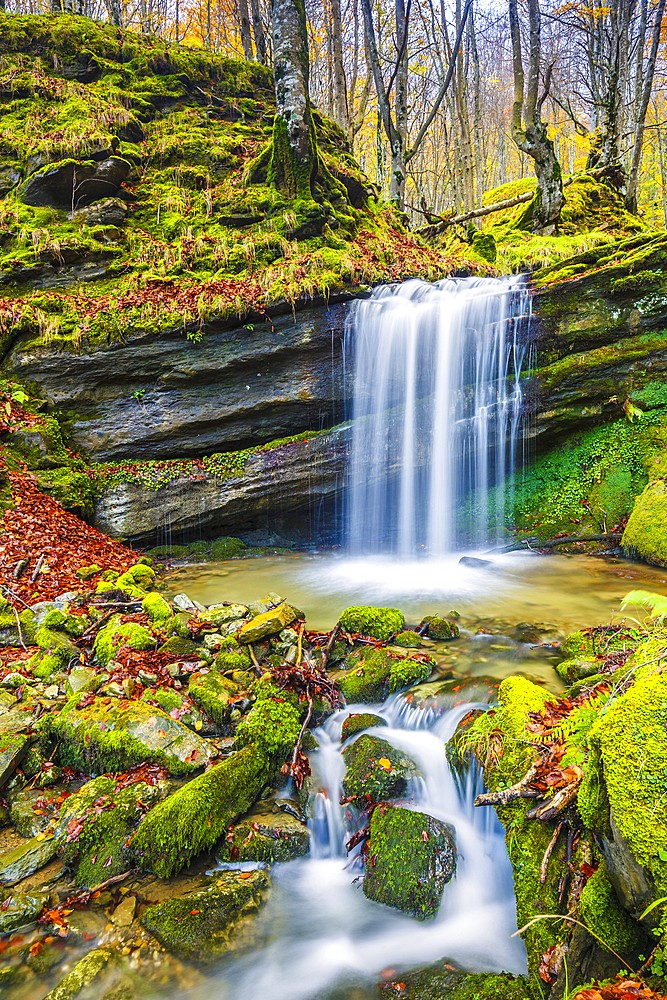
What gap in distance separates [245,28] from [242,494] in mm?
19910

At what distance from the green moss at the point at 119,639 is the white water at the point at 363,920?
2248 mm

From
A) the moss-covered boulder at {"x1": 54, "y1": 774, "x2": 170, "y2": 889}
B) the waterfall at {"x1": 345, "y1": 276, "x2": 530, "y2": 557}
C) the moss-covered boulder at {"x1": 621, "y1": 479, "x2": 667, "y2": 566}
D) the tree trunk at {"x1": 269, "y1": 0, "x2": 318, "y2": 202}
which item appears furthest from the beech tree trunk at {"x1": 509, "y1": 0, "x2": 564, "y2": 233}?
the moss-covered boulder at {"x1": 54, "y1": 774, "x2": 170, "y2": 889}

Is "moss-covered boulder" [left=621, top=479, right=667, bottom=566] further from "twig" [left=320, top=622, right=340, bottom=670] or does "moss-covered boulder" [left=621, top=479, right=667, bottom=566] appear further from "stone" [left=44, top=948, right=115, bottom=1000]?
"stone" [left=44, top=948, right=115, bottom=1000]

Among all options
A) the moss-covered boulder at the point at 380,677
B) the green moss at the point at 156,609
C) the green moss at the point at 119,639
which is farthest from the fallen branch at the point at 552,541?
the green moss at the point at 119,639

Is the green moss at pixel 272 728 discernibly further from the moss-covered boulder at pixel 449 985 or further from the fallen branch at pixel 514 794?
the fallen branch at pixel 514 794

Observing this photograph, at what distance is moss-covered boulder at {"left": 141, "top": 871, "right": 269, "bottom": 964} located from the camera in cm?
280

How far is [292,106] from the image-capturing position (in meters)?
10.8

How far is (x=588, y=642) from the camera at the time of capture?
464cm

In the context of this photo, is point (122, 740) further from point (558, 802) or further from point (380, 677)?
point (558, 802)

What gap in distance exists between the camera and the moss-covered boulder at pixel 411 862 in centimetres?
303

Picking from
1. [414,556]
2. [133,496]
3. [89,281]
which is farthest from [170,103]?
[414,556]

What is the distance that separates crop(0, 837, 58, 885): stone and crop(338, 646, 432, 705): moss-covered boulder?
7.83ft

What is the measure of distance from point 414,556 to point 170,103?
1313 cm

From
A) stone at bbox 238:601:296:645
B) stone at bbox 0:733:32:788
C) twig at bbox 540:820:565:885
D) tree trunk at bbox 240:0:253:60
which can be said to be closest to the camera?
twig at bbox 540:820:565:885
